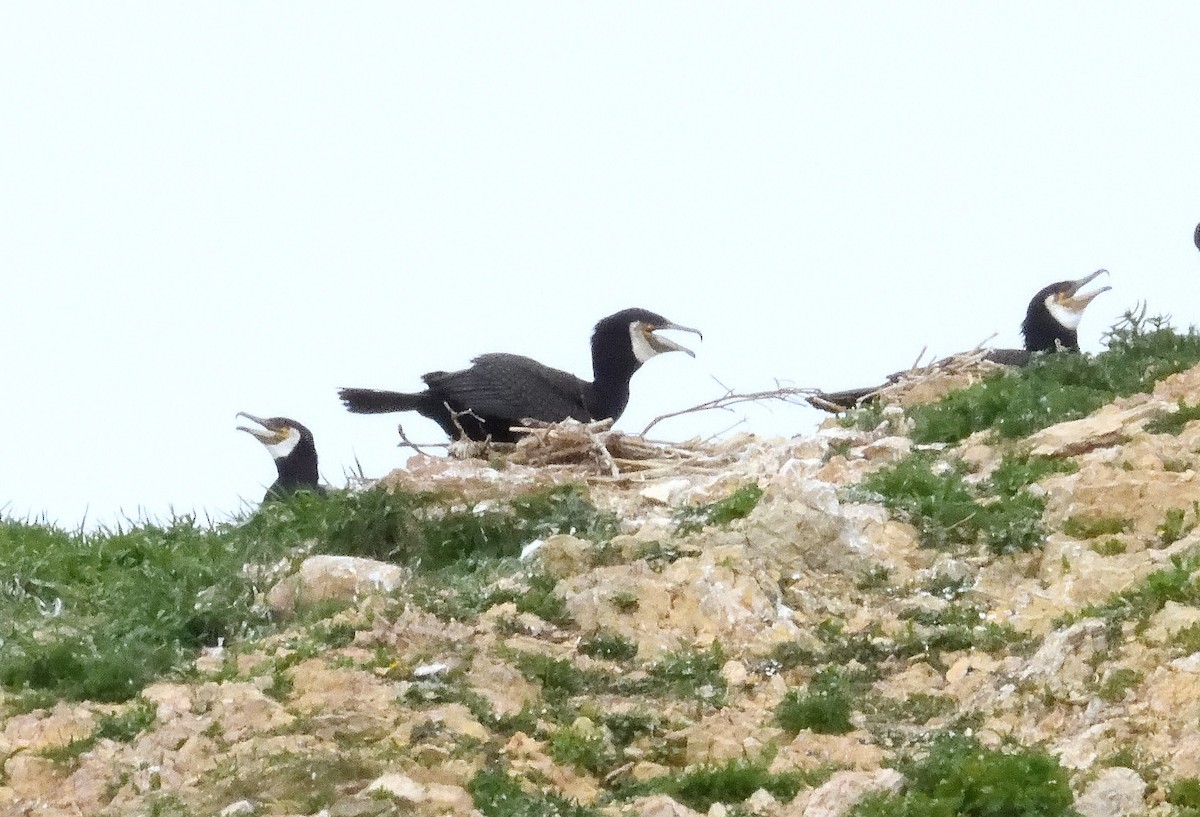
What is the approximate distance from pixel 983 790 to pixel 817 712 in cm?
109

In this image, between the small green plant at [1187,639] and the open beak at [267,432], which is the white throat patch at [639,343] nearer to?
the open beak at [267,432]

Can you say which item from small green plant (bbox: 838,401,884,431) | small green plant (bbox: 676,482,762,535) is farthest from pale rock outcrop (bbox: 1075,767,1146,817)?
small green plant (bbox: 838,401,884,431)

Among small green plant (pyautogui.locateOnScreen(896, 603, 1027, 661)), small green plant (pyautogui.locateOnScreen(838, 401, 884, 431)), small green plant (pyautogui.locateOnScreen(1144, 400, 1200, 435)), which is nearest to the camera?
small green plant (pyautogui.locateOnScreen(896, 603, 1027, 661))

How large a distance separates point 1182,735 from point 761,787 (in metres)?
1.27

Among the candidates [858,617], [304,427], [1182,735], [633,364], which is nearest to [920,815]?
[1182,735]

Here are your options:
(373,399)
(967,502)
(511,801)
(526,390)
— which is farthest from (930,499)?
(373,399)

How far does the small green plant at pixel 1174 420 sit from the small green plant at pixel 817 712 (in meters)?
2.99

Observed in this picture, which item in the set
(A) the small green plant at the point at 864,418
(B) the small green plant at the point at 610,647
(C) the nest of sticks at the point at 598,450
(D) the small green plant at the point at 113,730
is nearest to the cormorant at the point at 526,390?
(C) the nest of sticks at the point at 598,450

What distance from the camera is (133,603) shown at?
23.8 feet

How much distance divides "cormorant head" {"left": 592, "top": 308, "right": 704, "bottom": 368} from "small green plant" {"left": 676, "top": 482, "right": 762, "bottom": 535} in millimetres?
4530

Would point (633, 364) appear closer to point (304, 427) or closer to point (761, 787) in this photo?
point (304, 427)

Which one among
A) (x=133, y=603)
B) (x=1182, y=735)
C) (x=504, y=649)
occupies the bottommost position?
(x=1182, y=735)

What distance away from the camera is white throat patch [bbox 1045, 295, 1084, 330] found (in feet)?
43.3

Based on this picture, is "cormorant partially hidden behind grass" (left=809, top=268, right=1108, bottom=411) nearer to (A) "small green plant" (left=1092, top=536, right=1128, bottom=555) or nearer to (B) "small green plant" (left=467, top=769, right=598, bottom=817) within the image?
(A) "small green plant" (left=1092, top=536, right=1128, bottom=555)
